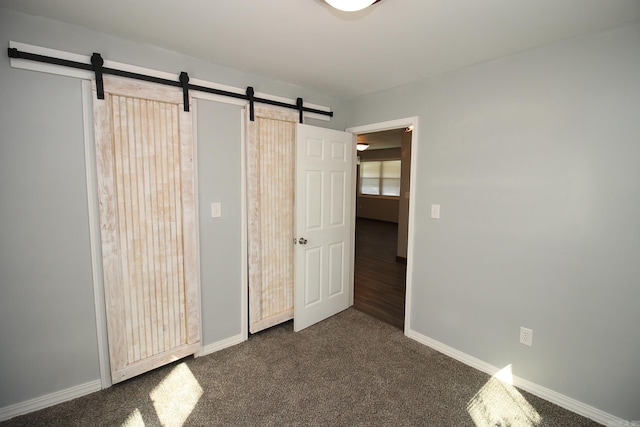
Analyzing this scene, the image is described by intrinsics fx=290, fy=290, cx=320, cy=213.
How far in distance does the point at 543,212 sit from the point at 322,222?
5.90 feet

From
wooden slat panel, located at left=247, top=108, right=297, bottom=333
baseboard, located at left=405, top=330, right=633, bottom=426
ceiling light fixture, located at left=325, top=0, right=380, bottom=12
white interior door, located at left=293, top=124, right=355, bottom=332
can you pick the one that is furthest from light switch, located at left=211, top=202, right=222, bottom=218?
baseboard, located at left=405, top=330, right=633, bottom=426

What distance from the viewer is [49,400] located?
1.84 m

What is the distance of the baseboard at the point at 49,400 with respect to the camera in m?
1.73

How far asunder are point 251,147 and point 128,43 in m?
1.06

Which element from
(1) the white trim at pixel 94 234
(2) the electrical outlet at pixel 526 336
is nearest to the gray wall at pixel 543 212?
(2) the electrical outlet at pixel 526 336

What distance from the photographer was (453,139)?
2.42m

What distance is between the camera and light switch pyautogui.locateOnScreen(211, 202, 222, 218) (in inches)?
94.2

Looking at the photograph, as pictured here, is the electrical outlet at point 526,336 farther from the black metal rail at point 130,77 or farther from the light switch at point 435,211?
the black metal rail at point 130,77

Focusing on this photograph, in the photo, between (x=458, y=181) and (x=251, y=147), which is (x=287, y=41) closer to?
(x=251, y=147)

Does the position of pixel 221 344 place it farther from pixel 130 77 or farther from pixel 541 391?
pixel 541 391

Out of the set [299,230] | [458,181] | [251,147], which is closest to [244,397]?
[299,230]

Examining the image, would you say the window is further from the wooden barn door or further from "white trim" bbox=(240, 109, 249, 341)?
the wooden barn door

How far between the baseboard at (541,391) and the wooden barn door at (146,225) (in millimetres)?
2111

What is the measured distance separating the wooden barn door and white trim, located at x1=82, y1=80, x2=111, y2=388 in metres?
0.04
